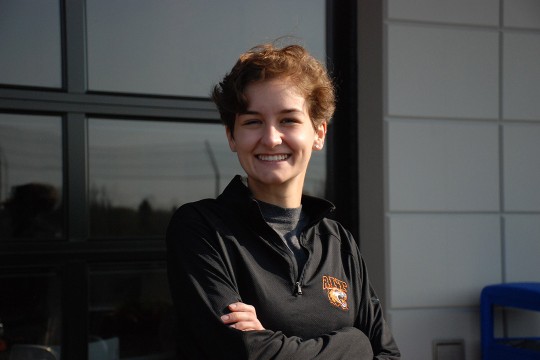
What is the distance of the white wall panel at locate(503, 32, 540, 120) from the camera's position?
3.22 meters

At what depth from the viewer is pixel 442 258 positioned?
10.2 feet

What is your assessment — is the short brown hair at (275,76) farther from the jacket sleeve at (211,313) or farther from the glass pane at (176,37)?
the glass pane at (176,37)

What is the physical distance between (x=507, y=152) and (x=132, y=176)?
1824mm

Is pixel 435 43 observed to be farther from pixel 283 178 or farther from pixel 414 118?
pixel 283 178

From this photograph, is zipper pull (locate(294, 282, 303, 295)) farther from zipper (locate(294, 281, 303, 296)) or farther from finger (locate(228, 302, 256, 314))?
finger (locate(228, 302, 256, 314))

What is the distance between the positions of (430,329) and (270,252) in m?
1.63

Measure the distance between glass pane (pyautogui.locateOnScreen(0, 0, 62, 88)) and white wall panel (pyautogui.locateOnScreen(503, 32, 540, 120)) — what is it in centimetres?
214

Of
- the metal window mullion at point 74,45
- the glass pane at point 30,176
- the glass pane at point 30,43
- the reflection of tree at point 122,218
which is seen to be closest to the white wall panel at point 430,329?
the reflection of tree at point 122,218

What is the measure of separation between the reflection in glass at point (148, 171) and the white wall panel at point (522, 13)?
1.55m

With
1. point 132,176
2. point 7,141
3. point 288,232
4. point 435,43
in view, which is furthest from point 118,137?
point 435,43

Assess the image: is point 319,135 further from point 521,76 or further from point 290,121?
point 521,76

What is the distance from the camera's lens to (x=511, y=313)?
3.18 meters

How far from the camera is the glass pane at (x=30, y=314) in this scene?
268cm

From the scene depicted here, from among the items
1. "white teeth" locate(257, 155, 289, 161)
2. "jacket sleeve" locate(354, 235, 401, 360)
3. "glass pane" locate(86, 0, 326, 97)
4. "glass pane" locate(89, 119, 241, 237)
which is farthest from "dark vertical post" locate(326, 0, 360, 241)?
"white teeth" locate(257, 155, 289, 161)
